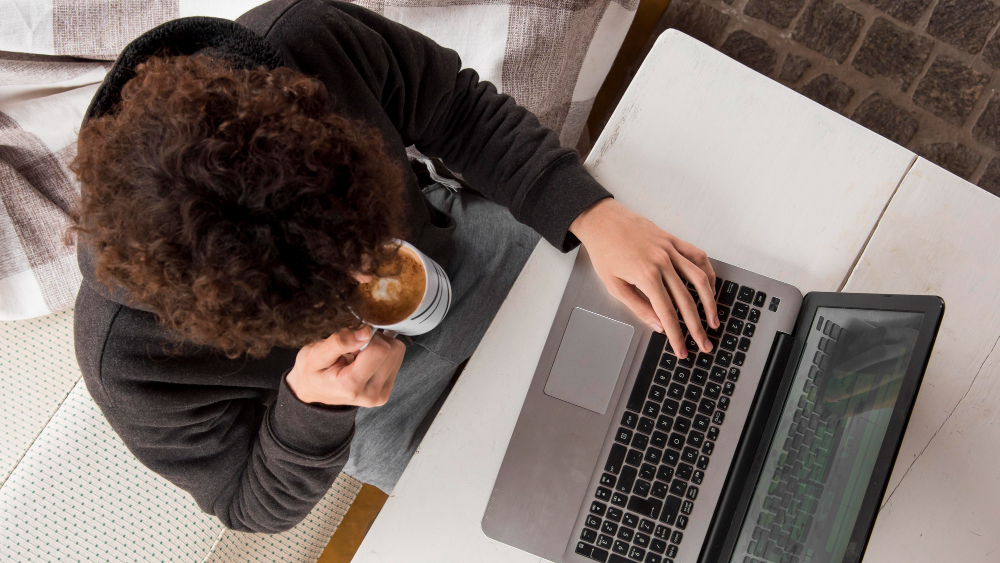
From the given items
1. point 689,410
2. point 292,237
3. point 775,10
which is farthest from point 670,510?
point 775,10

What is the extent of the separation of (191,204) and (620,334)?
0.54 metres

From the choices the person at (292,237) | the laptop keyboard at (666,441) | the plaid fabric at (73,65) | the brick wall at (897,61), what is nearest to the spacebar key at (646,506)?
the laptop keyboard at (666,441)

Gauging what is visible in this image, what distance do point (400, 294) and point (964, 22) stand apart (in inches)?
62.2

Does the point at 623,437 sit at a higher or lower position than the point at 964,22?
lower

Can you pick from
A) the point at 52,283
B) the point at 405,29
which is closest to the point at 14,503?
the point at 52,283

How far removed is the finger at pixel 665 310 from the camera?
73cm

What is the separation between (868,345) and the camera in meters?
0.63

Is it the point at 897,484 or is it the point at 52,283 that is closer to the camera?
the point at 897,484

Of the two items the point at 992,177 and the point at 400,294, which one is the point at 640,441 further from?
the point at 992,177

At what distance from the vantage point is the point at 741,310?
0.75 meters

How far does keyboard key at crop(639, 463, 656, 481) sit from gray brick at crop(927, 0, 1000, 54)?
1390mm

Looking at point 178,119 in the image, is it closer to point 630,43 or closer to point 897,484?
point 897,484

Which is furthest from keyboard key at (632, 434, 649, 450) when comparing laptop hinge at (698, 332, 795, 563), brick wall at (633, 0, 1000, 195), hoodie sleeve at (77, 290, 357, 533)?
brick wall at (633, 0, 1000, 195)

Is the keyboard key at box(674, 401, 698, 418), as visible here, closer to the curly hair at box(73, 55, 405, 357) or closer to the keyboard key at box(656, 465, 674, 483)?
the keyboard key at box(656, 465, 674, 483)
